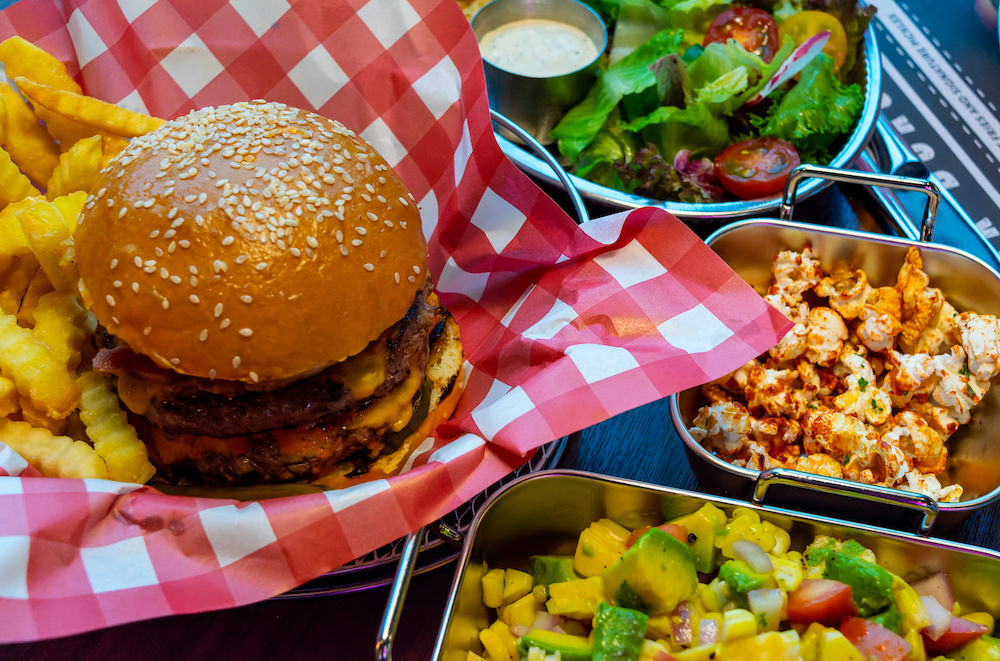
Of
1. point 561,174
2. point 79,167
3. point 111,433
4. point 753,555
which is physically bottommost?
point 753,555

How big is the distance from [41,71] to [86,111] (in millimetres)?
190

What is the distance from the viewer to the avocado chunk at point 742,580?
1310 millimetres

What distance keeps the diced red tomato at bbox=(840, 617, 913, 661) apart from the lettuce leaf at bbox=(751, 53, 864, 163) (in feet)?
5.06

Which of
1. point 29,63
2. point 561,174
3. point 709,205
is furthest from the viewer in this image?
point 709,205

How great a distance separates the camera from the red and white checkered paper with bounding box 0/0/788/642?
1.21 metres

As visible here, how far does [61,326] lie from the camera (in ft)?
5.04

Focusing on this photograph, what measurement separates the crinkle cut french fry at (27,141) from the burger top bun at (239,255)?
0.39 m

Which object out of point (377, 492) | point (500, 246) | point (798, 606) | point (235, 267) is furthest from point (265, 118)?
point (798, 606)

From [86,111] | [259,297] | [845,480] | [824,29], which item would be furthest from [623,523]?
[824,29]

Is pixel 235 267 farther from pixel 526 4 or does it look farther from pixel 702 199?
pixel 526 4

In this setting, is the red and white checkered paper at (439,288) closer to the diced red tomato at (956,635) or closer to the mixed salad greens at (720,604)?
the mixed salad greens at (720,604)

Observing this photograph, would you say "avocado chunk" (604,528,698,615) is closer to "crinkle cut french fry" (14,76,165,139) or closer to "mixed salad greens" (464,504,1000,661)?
"mixed salad greens" (464,504,1000,661)

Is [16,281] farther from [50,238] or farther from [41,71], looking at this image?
[41,71]

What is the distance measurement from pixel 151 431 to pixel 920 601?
1.43m
